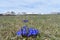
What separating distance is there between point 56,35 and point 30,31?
5.49 ft

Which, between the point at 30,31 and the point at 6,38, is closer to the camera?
the point at 30,31

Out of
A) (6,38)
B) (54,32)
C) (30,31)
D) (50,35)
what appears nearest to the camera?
(30,31)

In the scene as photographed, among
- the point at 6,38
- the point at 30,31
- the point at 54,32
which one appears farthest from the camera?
the point at 54,32

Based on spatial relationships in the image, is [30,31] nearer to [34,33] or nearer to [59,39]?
[34,33]

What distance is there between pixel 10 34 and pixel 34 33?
1188 millimetres

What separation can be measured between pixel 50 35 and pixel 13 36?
1141 millimetres

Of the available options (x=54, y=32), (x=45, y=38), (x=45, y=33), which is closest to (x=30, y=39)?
(x=45, y=38)

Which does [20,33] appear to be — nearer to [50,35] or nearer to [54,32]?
[50,35]

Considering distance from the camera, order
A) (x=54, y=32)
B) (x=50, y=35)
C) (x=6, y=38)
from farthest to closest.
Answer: (x=54, y=32) → (x=50, y=35) → (x=6, y=38)

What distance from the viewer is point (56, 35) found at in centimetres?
655

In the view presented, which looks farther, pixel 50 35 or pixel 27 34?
pixel 50 35

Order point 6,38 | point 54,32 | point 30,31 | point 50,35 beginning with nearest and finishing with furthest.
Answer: point 30,31 → point 6,38 → point 50,35 → point 54,32

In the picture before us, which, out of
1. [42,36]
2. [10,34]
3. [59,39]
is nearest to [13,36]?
[10,34]

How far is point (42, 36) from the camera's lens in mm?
6016
